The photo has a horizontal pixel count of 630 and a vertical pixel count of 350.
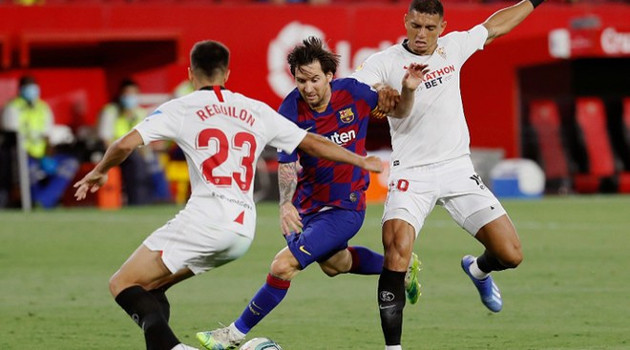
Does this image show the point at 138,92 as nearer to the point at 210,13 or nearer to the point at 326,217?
the point at 210,13

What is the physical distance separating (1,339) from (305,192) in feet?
7.97

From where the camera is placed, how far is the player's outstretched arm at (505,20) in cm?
958

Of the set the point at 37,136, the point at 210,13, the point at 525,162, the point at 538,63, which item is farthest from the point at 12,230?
the point at 538,63

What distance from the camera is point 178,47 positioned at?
2422cm

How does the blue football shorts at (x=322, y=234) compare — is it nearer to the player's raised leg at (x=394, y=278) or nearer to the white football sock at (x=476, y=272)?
the player's raised leg at (x=394, y=278)

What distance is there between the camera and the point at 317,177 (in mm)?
8828

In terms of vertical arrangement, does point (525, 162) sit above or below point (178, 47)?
below

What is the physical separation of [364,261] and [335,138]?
4.23 feet

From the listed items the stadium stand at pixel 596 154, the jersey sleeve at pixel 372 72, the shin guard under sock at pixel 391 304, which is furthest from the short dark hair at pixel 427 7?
the stadium stand at pixel 596 154

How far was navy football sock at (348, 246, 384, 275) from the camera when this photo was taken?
950 centimetres

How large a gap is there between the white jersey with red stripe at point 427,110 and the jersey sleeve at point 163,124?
1899 mm

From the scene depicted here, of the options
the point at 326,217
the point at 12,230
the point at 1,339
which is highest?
the point at 326,217

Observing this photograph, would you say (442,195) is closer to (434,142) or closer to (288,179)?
(434,142)

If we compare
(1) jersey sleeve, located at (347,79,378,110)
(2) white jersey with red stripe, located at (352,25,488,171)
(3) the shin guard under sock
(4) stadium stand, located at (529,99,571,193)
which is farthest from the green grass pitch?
(4) stadium stand, located at (529,99,571,193)
